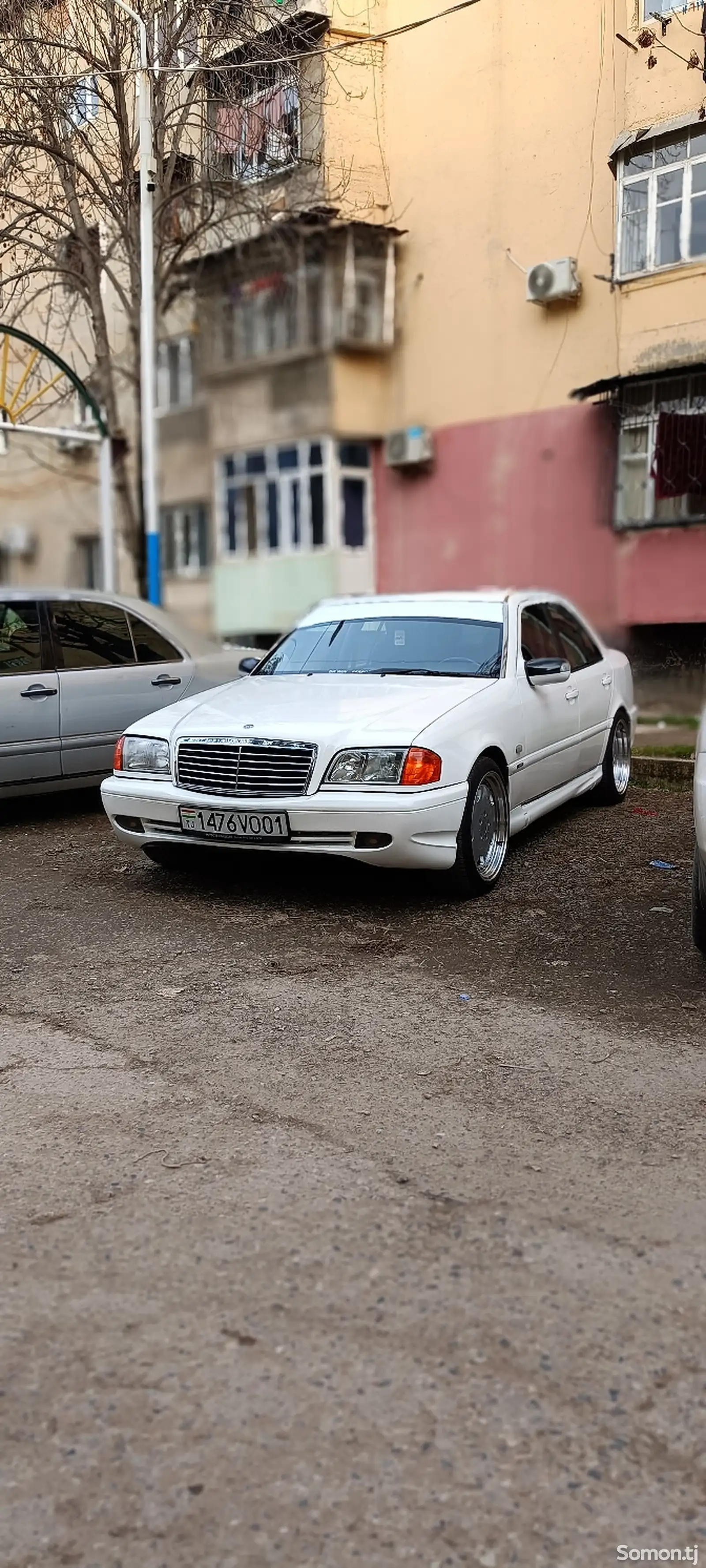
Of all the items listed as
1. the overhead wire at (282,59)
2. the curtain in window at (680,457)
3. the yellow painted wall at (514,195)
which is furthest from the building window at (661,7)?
the curtain in window at (680,457)

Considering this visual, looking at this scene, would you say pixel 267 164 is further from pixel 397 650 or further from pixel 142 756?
pixel 142 756

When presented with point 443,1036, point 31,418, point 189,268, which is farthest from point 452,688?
point 189,268

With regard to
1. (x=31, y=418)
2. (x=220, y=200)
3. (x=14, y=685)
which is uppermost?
(x=220, y=200)

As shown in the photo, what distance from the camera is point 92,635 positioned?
28.3 ft

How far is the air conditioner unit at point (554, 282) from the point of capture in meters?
15.6

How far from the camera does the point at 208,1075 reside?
3865 millimetres

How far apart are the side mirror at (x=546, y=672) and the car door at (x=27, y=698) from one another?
124 inches

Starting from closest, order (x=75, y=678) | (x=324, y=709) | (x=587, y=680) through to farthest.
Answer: (x=324, y=709) < (x=587, y=680) < (x=75, y=678)

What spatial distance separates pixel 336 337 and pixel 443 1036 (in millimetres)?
15825

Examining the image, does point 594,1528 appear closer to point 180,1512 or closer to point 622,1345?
point 622,1345

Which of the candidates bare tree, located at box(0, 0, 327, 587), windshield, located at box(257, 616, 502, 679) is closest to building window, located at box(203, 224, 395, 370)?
bare tree, located at box(0, 0, 327, 587)

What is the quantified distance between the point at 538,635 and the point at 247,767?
220cm

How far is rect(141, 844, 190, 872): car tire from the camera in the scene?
6.53m

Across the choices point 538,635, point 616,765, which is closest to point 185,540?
point 616,765
